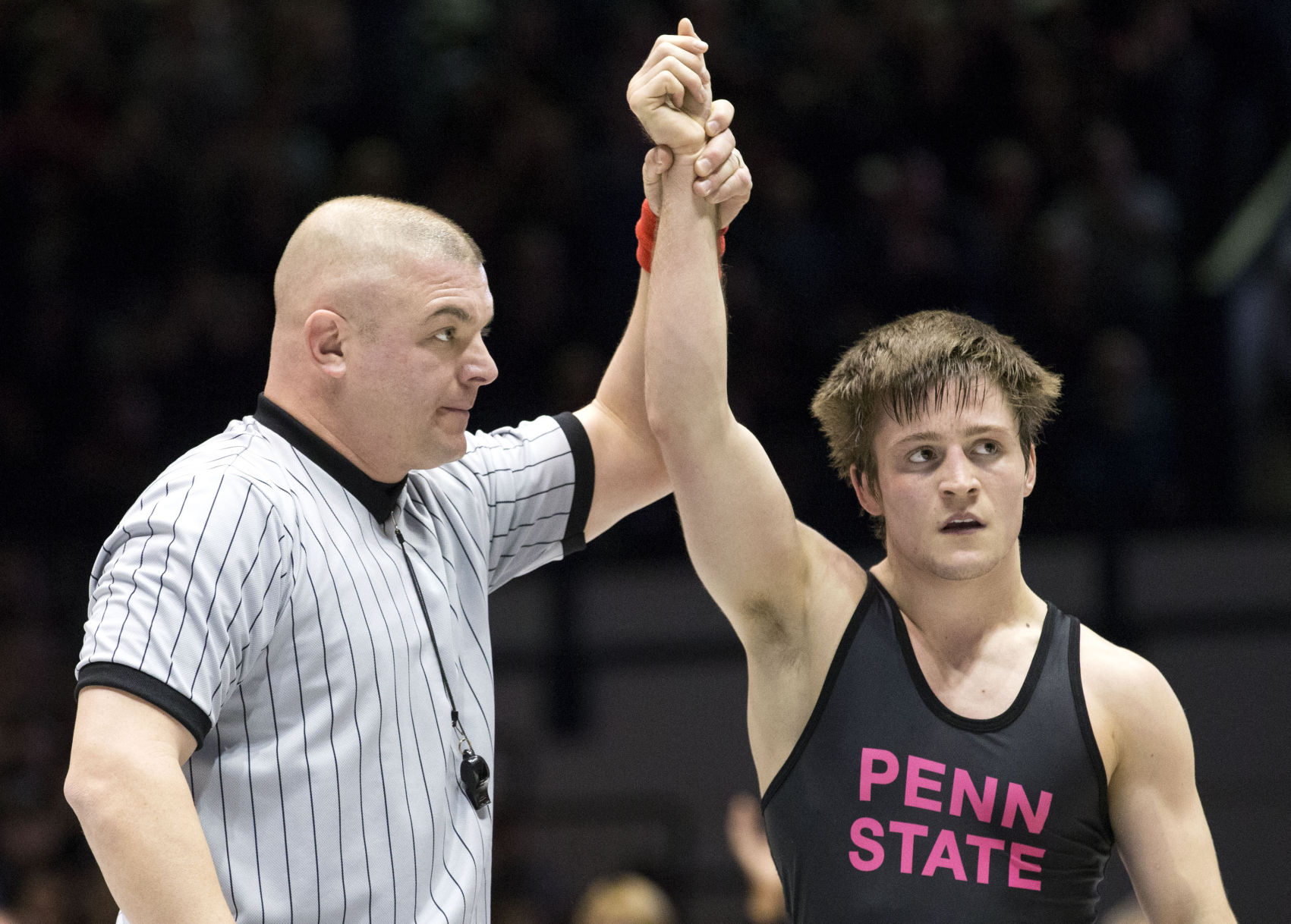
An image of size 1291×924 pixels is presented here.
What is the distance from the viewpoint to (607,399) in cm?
253

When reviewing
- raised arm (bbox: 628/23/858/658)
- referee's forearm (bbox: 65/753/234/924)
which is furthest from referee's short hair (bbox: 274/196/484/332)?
referee's forearm (bbox: 65/753/234/924)

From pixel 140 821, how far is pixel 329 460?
24.0 inches

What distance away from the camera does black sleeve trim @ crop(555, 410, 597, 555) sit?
2.46 m

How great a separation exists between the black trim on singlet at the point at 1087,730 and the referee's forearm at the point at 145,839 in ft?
3.98

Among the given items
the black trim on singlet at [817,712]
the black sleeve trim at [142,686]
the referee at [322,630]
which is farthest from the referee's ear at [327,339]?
the black trim on singlet at [817,712]

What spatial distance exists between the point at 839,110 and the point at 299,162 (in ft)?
7.58

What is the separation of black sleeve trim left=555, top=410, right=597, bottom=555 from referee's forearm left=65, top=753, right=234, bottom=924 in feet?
3.08

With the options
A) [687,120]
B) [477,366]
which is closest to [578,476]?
[477,366]

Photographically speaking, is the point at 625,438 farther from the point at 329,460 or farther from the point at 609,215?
the point at 609,215

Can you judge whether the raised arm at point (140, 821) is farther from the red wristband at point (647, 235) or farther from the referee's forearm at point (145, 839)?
the red wristband at point (647, 235)

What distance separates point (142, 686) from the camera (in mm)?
1702

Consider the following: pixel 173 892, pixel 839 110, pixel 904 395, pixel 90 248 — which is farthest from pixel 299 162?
pixel 173 892

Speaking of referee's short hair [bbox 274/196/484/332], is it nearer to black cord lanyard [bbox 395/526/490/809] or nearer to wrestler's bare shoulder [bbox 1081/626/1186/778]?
black cord lanyard [bbox 395/526/490/809]

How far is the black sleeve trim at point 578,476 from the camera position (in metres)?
2.46
